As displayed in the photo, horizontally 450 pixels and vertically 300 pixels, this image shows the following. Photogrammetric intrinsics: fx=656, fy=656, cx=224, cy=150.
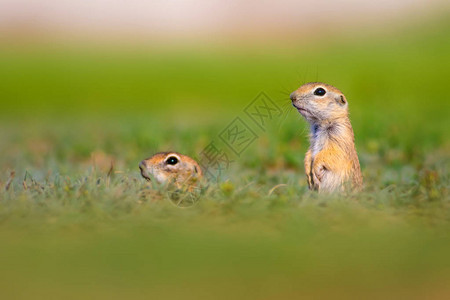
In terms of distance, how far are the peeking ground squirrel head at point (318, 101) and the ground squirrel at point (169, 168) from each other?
3.51 feet

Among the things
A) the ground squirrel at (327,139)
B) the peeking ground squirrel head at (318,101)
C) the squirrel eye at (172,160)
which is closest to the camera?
the ground squirrel at (327,139)

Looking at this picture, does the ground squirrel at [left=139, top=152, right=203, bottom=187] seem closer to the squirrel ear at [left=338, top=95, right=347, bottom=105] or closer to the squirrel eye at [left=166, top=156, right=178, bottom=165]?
the squirrel eye at [left=166, top=156, right=178, bottom=165]

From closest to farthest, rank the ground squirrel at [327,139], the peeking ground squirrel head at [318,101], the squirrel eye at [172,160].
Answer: the ground squirrel at [327,139]
the peeking ground squirrel head at [318,101]
the squirrel eye at [172,160]

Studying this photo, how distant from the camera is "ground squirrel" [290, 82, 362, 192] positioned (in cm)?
538

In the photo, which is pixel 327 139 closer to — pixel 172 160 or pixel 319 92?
pixel 319 92

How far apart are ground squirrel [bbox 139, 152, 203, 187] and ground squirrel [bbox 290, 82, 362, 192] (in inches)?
40.3

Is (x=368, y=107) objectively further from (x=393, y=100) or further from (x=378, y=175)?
(x=378, y=175)

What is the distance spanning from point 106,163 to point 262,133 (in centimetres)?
245

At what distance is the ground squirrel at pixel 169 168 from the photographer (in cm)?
564

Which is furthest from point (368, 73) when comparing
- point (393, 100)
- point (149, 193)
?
point (149, 193)

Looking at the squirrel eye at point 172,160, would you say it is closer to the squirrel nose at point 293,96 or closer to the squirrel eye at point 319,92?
the squirrel nose at point 293,96

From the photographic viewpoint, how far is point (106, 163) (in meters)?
8.02

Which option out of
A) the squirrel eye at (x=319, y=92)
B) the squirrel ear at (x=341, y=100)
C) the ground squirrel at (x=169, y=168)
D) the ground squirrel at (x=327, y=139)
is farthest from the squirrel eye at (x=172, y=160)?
the squirrel ear at (x=341, y=100)

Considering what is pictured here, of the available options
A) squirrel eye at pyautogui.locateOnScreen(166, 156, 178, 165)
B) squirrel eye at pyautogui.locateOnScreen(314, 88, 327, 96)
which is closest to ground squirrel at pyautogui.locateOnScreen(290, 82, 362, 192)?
squirrel eye at pyautogui.locateOnScreen(314, 88, 327, 96)
